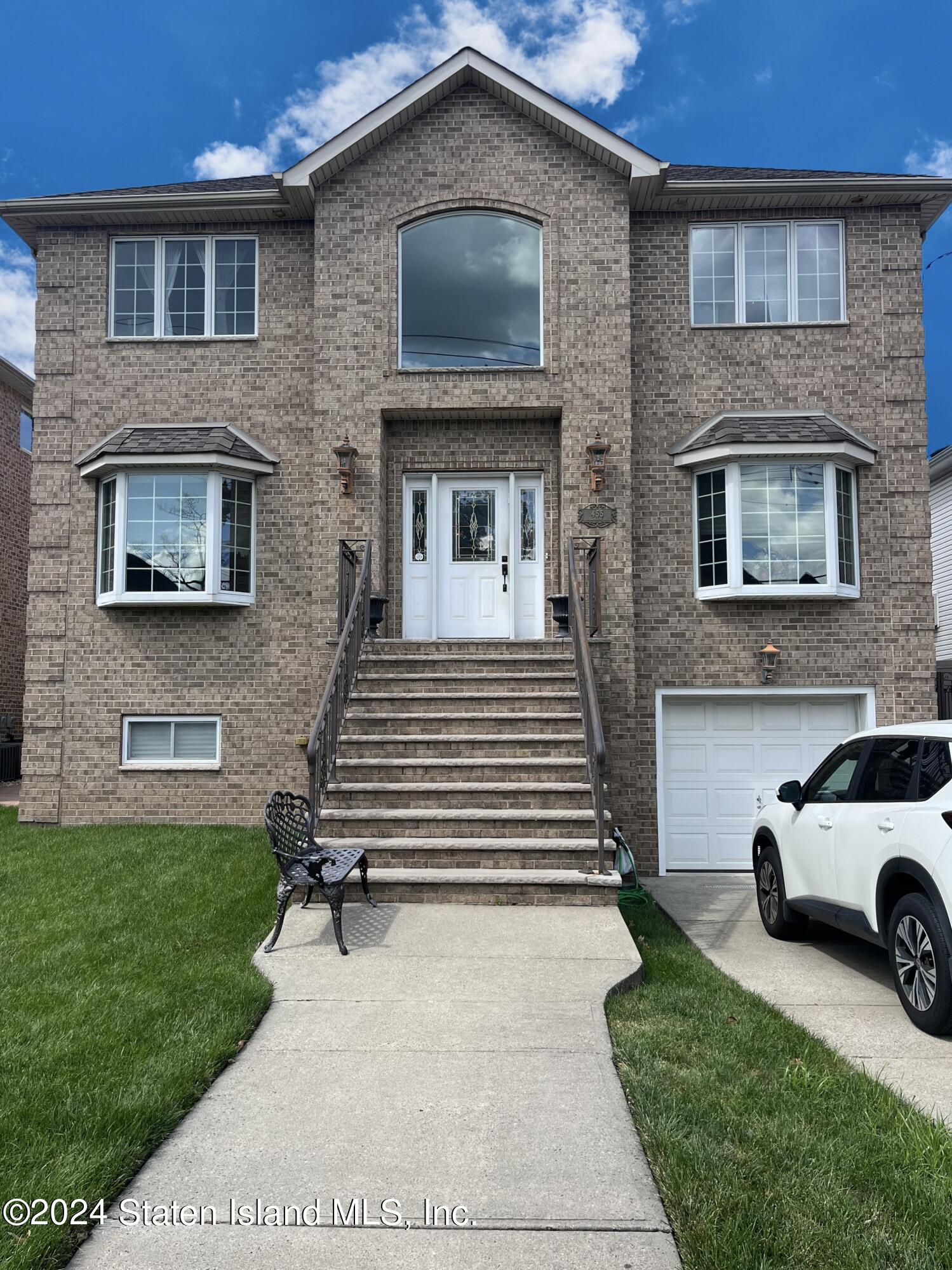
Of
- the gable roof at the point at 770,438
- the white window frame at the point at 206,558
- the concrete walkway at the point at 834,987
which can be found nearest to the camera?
the concrete walkway at the point at 834,987

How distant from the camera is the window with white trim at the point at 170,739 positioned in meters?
10.8

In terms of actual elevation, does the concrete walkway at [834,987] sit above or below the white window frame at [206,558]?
below

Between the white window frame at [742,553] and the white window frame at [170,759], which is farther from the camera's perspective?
the white window frame at [170,759]

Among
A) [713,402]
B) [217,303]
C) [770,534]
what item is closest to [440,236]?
[217,303]

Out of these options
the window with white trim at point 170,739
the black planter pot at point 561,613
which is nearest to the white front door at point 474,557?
the black planter pot at point 561,613

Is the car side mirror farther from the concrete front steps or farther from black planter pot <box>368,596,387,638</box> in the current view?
black planter pot <box>368,596,387,638</box>

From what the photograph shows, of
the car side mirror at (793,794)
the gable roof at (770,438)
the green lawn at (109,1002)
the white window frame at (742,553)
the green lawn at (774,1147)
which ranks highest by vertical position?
the gable roof at (770,438)

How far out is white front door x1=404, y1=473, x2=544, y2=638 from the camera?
1096 cm

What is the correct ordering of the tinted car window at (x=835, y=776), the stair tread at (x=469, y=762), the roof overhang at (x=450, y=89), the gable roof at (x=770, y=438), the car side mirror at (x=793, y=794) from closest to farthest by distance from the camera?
1. the tinted car window at (x=835, y=776)
2. the car side mirror at (x=793, y=794)
3. the stair tread at (x=469, y=762)
4. the gable roof at (x=770, y=438)
5. the roof overhang at (x=450, y=89)

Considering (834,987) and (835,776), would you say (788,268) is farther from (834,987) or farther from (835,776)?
(834,987)

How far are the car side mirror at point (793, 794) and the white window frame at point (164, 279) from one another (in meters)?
8.53

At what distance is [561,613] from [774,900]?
4248 mm

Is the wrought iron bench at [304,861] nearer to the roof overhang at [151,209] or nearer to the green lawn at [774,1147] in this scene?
the green lawn at [774,1147]

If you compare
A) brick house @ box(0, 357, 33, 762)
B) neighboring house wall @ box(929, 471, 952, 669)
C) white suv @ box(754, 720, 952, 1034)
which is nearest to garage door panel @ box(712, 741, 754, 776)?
white suv @ box(754, 720, 952, 1034)
